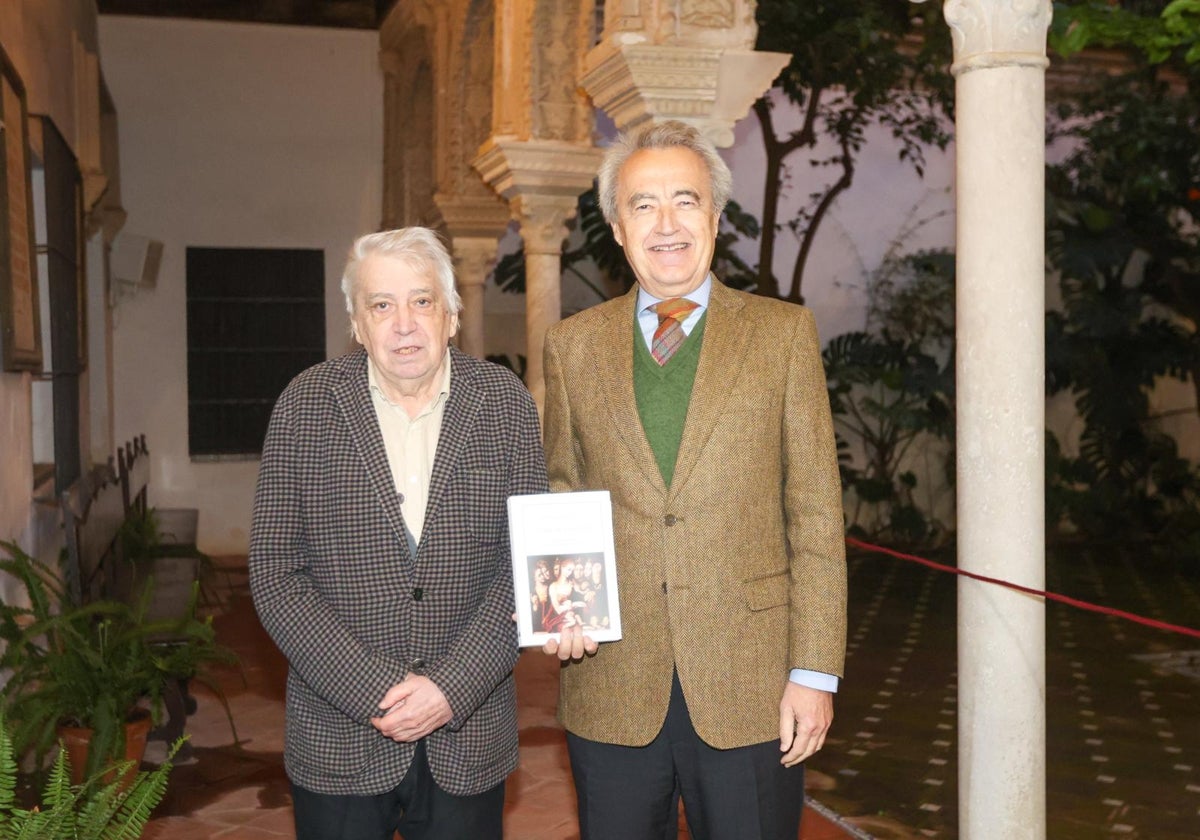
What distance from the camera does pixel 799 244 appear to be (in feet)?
46.1

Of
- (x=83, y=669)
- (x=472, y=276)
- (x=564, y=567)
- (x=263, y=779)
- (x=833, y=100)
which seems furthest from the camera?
(x=833, y=100)

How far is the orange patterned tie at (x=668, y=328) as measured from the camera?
2459 mm

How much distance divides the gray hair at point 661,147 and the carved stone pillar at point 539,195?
5864 mm

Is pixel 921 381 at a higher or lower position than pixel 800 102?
lower

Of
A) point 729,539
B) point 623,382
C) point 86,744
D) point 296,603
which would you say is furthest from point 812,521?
point 86,744

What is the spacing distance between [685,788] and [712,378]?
2.34 feet

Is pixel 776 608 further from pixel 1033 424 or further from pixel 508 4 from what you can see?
pixel 508 4

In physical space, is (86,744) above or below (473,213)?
below

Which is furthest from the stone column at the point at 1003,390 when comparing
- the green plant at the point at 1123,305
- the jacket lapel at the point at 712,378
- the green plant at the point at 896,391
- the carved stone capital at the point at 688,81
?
the green plant at the point at 1123,305

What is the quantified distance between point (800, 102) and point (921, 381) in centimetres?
300

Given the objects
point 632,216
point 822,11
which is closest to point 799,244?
point 822,11

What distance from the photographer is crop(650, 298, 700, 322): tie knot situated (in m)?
2.46

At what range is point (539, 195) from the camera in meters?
8.62

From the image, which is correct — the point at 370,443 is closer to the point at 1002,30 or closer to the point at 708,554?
the point at 708,554
